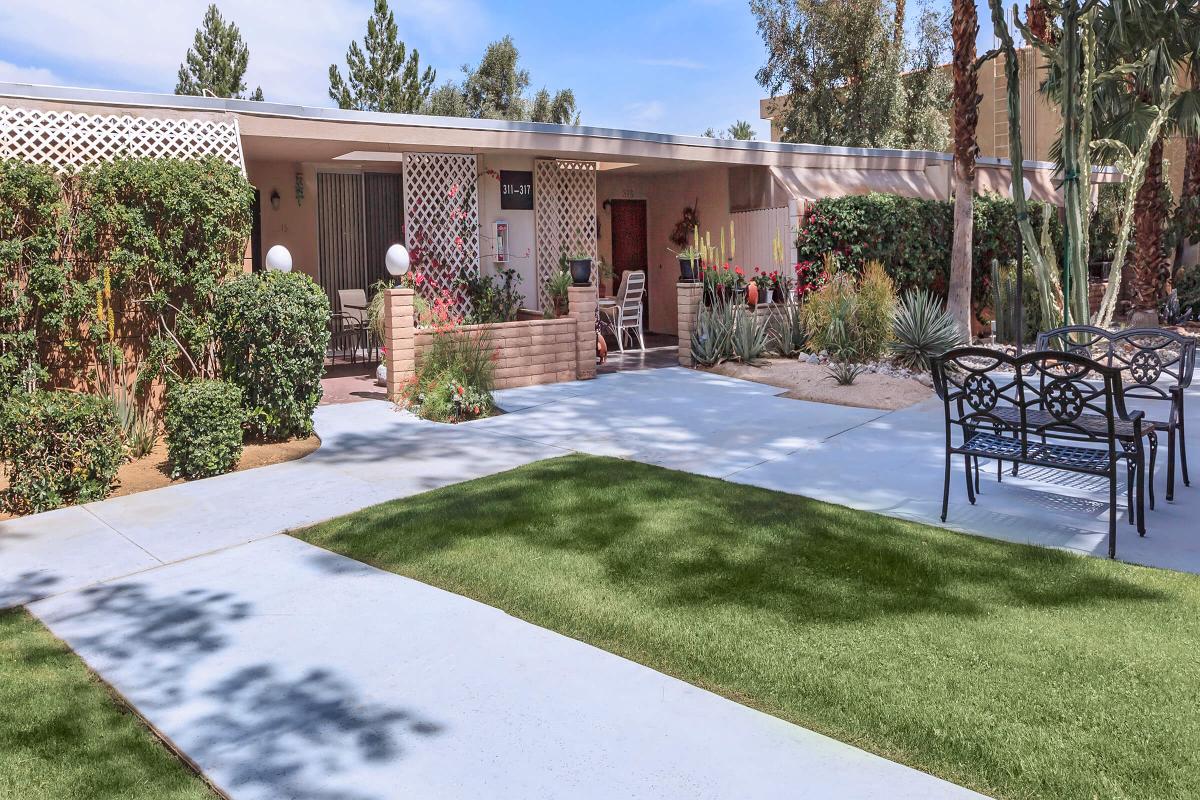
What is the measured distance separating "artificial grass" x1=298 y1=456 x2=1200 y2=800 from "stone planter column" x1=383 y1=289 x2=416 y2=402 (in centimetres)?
396

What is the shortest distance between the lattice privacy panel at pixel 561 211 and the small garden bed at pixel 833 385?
10.9 ft

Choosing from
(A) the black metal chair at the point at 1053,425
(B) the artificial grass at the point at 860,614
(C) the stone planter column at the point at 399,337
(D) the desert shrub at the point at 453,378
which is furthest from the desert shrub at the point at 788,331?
(A) the black metal chair at the point at 1053,425

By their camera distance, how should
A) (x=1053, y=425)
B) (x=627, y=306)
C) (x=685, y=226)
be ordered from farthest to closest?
(x=685, y=226) → (x=627, y=306) → (x=1053, y=425)

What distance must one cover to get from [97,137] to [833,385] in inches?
299

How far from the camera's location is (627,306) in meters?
14.5

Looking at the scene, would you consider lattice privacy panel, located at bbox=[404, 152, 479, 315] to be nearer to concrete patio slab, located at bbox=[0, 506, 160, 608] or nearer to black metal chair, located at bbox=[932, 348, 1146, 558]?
concrete patio slab, located at bbox=[0, 506, 160, 608]

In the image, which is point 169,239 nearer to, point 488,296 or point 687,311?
point 488,296

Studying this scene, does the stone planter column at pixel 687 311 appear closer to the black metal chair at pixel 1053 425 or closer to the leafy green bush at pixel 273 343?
the leafy green bush at pixel 273 343

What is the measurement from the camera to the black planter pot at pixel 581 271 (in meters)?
13.0

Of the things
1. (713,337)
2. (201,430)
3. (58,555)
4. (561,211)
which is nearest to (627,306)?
(561,211)

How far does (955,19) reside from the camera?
1327 centimetres

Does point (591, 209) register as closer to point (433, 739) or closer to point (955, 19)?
point (955, 19)

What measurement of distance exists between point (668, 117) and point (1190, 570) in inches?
1365

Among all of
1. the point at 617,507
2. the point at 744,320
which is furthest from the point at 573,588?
the point at 744,320
